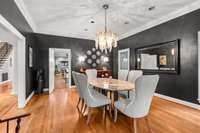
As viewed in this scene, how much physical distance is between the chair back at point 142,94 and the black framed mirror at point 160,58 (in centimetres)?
233

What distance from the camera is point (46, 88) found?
5.30 meters

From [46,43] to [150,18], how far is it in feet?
14.8

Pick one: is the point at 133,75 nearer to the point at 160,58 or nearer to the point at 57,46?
the point at 160,58

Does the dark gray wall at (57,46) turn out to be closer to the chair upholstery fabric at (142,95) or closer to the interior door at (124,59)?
the interior door at (124,59)

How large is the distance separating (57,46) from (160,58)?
4.53 metres

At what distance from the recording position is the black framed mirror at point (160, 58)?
140 inches

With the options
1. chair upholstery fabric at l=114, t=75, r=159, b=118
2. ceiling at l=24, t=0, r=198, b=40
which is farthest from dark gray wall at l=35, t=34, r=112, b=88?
chair upholstery fabric at l=114, t=75, r=159, b=118

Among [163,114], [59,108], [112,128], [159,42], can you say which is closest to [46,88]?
[59,108]

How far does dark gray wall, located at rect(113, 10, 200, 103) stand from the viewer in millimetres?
3072

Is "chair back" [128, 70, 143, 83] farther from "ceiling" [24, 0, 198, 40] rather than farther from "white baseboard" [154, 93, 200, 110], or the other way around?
"ceiling" [24, 0, 198, 40]

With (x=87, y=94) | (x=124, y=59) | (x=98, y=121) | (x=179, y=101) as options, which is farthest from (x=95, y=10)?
Answer: (x=179, y=101)

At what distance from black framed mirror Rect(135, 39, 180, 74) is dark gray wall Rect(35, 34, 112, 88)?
286cm

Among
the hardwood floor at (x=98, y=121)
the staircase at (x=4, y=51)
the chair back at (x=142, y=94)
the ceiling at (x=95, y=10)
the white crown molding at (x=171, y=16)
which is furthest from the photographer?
the staircase at (x=4, y=51)

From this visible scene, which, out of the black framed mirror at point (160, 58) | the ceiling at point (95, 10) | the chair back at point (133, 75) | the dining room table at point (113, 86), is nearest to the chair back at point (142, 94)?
the dining room table at point (113, 86)
